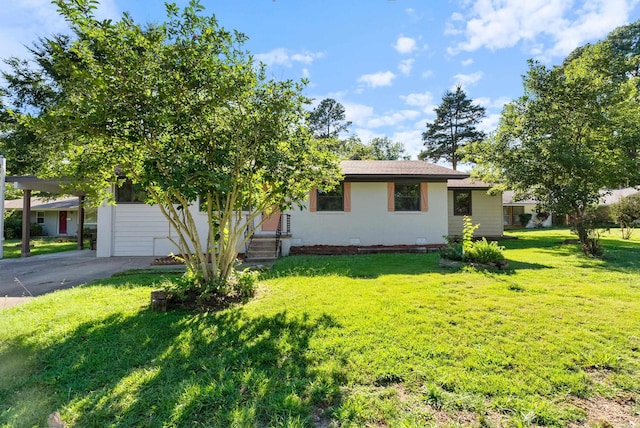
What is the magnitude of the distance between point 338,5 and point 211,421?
26.3 ft

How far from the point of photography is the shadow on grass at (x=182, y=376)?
7.51 feet

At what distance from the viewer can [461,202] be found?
15.3 m

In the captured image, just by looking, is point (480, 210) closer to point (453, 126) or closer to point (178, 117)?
point (178, 117)

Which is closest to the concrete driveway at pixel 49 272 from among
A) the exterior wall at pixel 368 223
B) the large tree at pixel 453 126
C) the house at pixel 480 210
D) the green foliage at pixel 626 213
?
the exterior wall at pixel 368 223

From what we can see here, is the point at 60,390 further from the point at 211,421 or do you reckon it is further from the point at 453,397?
the point at 453,397

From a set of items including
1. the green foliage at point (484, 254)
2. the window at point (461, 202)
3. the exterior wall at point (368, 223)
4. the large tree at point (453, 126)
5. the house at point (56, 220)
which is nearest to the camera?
the green foliage at point (484, 254)

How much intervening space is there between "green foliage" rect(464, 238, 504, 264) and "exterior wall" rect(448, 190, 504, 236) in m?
7.92

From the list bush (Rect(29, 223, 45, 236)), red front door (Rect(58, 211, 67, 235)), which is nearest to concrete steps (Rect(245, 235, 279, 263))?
red front door (Rect(58, 211, 67, 235))

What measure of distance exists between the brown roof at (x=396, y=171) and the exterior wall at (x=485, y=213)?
12.6 feet

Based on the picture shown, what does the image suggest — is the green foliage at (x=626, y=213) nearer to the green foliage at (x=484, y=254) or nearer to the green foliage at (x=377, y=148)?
the green foliage at (x=484, y=254)

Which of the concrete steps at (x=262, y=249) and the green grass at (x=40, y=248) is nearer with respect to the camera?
the concrete steps at (x=262, y=249)

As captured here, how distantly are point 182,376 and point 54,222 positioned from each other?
27748 mm

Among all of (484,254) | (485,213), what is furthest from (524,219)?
(484,254)

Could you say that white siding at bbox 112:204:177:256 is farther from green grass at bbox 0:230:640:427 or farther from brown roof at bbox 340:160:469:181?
brown roof at bbox 340:160:469:181
